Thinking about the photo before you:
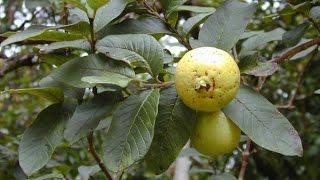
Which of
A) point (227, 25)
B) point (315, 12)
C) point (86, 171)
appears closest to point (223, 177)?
point (86, 171)

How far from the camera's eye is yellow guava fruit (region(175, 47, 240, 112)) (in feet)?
2.73

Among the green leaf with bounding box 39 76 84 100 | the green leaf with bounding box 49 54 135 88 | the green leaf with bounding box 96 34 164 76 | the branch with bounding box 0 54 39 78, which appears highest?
the green leaf with bounding box 96 34 164 76

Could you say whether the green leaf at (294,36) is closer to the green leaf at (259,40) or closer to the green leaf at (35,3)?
the green leaf at (259,40)

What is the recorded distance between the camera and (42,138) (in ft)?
3.20

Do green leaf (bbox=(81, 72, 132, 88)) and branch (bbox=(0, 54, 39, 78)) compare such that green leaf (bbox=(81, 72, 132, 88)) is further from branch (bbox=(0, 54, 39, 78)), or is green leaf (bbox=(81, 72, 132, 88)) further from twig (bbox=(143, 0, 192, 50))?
branch (bbox=(0, 54, 39, 78))

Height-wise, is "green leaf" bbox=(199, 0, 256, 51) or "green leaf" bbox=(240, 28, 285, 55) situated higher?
"green leaf" bbox=(199, 0, 256, 51)

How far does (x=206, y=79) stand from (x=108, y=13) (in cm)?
28

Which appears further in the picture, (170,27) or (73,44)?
(170,27)

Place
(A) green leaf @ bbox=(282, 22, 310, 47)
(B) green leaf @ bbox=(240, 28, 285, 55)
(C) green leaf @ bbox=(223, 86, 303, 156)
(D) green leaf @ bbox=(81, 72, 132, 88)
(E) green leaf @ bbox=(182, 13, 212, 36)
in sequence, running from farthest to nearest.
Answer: (B) green leaf @ bbox=(240, 28, 285, 55) → (A) green leaf @ bbox=(282, 22, 310, 47) → (E) green leaf @ bbox=(182, 13, 212, 36) → (C) green leaf @ bbox=(223, 86, 303, 156) → (D) green leaf @ bbox=(81, 72, 132, 88)

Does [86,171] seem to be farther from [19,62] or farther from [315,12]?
[315,12]

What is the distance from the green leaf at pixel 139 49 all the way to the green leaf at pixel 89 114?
0.09 metres

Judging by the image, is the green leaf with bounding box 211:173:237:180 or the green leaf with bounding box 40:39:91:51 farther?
the green leaf with bounding box 211:173:237:180

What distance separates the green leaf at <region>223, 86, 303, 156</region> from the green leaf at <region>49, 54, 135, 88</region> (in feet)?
0.69

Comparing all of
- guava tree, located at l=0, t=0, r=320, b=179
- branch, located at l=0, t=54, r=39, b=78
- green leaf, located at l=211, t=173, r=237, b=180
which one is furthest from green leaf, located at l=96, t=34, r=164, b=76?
branch, located at l=0, t=54, r=39, b=78
